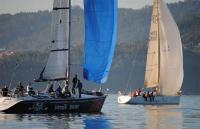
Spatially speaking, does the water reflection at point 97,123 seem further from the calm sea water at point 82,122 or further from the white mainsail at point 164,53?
the white mainsail at point 164,53

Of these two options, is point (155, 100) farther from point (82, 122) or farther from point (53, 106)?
point (82, 122)

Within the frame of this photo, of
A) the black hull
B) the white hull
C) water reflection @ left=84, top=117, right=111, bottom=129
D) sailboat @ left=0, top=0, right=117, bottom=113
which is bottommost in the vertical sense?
the white hull

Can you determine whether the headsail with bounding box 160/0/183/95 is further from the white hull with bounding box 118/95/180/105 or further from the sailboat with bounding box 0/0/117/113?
the sailboat with bounding box 0/0/117/113

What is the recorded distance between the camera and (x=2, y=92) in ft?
172

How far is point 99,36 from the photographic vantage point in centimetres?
5375

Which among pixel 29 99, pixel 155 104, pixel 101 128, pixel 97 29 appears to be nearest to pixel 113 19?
pixel 97 29

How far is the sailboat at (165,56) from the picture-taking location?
81500 mm

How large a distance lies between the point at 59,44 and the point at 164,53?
30893 mm

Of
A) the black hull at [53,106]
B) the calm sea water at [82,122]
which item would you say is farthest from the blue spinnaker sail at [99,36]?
the calm sea water at [82,122]

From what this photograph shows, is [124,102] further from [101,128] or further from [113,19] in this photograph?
[101,128]

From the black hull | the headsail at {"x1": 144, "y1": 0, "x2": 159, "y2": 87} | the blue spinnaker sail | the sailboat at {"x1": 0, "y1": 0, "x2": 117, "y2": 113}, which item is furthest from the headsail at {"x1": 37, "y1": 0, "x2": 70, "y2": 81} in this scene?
the headsail at {"x1": 144, "y1": 0, "x2": 159, "y2": 87}

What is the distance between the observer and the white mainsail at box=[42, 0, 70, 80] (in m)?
52.2

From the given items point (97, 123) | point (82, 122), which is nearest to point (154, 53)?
point (82, 122)

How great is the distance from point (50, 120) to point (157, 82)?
38.4 m
